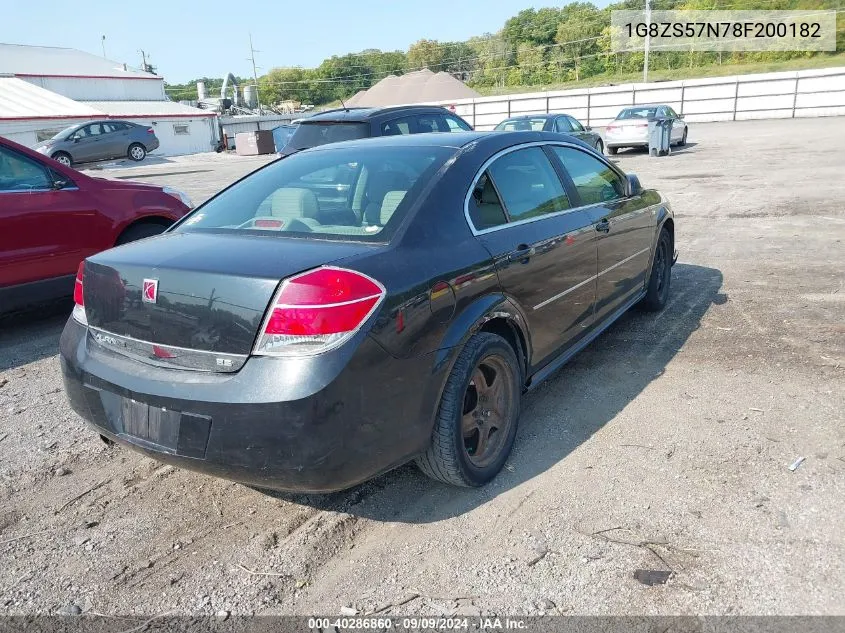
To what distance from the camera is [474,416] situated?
319 centimetres

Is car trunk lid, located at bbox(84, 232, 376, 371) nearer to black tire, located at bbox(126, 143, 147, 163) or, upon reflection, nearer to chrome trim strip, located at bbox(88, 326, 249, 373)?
chrome trim strip, located at bbox(88, 326, 249, 373)

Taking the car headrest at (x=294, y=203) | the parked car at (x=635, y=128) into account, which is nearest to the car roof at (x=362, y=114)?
the car headrest at (x=294, y=203)

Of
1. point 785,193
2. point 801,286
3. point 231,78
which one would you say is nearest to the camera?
point 801,286

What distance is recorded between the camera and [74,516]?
3018 millimetres

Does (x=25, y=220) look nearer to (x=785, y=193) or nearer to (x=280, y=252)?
(x=280, y=252)

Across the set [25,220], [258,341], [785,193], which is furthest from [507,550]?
[785,193]

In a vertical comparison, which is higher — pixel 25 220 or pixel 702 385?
pixel 25 220

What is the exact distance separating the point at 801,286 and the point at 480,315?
463cm

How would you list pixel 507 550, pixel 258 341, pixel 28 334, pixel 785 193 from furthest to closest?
pixel 785 193, pixel 28 334, pixel 507 550, pixel 258 341

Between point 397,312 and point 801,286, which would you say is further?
point 801,286

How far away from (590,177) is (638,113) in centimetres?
2010

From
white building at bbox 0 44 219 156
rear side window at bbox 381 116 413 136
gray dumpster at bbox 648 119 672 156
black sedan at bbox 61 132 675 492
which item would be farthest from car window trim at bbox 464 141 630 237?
white building at bbox 0 44 219 156

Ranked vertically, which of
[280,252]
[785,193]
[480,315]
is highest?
[280,252]

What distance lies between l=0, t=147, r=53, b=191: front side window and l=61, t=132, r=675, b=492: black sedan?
2.72 metres
